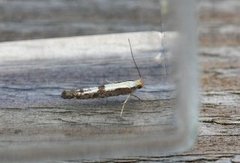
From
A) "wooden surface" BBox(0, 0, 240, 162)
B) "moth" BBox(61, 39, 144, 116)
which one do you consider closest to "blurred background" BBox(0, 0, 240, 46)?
"wooden surface" BBox(0, 0, 240, 162)

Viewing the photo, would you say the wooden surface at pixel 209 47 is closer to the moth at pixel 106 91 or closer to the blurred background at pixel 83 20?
the blurred background at pixel 83 20

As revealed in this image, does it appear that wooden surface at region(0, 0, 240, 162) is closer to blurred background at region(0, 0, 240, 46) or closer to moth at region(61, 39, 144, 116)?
blurred background at region(0, 0, 240, 46)

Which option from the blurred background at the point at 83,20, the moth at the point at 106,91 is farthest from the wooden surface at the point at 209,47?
the moth at the point at 106,91

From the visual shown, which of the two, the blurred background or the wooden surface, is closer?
the wooden surface

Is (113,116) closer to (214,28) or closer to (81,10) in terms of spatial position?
(81,10)

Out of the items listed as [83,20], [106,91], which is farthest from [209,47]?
[106,91]

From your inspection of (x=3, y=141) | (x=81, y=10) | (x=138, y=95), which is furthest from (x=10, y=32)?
(x=3, y=141)
